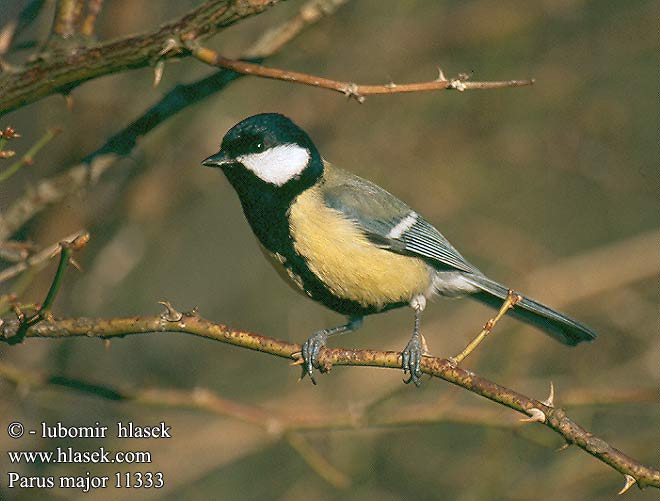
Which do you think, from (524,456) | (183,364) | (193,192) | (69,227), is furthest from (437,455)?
(69,227)

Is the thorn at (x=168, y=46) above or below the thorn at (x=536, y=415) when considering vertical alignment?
above

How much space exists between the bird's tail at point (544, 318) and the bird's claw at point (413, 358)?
0.49 m

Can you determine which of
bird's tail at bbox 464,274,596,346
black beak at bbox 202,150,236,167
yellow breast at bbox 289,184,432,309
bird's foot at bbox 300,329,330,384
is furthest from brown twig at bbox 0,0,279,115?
bird's tail at bbox 464,274,596,346

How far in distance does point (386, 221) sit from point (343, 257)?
1.26 feet

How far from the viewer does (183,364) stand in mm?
4387

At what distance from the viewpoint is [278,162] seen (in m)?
2.99

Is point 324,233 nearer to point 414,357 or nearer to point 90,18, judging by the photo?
point 414,357

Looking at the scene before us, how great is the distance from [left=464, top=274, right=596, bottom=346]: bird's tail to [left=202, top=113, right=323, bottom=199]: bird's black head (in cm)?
97

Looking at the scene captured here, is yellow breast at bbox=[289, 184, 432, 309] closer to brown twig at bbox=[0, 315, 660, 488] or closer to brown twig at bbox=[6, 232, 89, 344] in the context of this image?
brown twig at bbox=[0, 315, 660, 488]

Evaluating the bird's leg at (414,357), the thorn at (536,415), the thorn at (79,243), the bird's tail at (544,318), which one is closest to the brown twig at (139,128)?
the thorn at (79,243)

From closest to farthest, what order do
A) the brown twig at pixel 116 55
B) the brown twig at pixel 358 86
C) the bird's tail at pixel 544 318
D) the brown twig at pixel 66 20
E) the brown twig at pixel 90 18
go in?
the brown twig at pixel 358 86
the brown twig at pixel 116 55
the brown twig at pixel 66 20
the brown twig at pixel 90 18
the bird's tail at pixel 544 318

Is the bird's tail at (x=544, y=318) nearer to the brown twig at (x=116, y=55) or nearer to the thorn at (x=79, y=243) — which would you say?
the brown twig at (x=116, y=55)

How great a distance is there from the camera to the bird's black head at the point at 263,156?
292 cm

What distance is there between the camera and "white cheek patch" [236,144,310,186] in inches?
116
